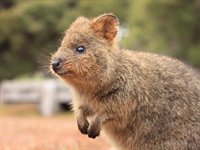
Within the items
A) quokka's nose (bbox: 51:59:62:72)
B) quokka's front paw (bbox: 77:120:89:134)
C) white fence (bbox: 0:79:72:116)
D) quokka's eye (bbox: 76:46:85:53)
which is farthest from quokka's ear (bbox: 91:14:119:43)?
white fence (bbox: 0:79:72:116)

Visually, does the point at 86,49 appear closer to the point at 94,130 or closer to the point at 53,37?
the point at 94,130

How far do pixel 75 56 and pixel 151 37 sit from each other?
23.9 metres

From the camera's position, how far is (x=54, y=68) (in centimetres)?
734

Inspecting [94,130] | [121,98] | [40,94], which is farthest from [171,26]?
[94,130]

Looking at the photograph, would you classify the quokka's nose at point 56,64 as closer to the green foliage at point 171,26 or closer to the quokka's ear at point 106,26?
the quokka's ear at point 106,26

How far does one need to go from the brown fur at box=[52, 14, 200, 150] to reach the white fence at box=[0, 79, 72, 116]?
14950 millimetres

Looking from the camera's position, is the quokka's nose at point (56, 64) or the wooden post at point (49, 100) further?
the wooden post at point (49, 100)

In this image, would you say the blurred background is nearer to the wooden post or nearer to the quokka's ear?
the wooden post

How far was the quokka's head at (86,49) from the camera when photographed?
7402 mm

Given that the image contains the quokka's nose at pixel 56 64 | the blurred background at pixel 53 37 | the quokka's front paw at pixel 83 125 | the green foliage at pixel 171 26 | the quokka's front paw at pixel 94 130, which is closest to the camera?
the quokka's nose at pixel 56 64

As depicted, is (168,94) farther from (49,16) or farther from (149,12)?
(49,16)

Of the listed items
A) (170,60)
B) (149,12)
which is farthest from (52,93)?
(170,60)

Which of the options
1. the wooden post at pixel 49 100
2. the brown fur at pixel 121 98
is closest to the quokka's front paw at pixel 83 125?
the brown fur at pixel 121 98

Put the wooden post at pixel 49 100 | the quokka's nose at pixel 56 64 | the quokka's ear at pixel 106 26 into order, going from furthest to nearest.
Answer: the wooden post at pixel 49 100 < the quokka's ear at pixel 106 26 < the quokka's nose at pixel 56 64
